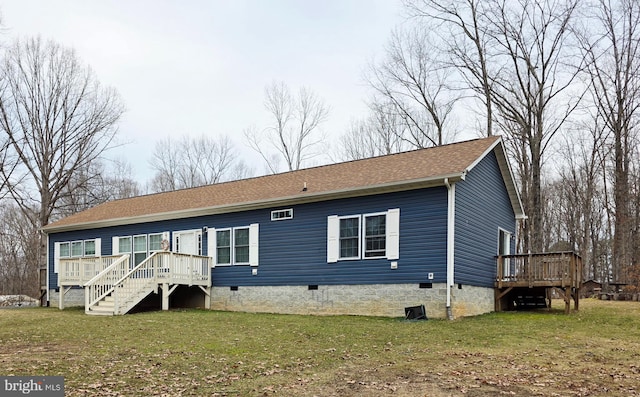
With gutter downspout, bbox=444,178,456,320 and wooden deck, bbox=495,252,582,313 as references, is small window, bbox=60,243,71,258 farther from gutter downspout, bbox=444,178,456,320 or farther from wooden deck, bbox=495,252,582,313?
wooden deck, bbox=495,252,582,313

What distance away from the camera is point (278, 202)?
17.0 m

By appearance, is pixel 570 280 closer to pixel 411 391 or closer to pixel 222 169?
pixel 411 391

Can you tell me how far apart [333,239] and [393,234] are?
6.52 feet

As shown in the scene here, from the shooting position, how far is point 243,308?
58.1ft

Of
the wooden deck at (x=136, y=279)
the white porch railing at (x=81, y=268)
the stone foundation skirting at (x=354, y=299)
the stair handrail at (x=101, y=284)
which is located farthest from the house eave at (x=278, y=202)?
the stair handrail at (x=101, y=284)

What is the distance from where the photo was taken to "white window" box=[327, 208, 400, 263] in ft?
47.9

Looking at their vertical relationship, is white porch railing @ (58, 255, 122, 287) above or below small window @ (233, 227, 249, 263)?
below

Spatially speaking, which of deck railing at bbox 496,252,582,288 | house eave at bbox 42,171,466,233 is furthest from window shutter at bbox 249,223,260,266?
deck railing at bbox 496,252,582,288

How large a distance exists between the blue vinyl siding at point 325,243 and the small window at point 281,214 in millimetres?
140

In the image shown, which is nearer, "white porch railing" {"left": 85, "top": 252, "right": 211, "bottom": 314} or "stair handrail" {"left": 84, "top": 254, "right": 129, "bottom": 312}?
"white porch railing" {"left": 85, "top": 252, "right": 211, "bottom": 314}

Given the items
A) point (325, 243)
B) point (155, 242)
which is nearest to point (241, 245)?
→ point (325, 243)

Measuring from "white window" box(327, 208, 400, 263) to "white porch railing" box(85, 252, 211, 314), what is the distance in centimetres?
509

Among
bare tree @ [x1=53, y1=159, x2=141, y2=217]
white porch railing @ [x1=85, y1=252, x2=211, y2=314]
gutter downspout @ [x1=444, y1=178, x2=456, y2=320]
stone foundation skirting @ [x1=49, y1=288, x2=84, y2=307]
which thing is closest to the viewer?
gutter downspout @ [x1=444, y1=178, x2=456, y2=320]

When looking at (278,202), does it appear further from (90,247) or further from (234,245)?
(90,247)
